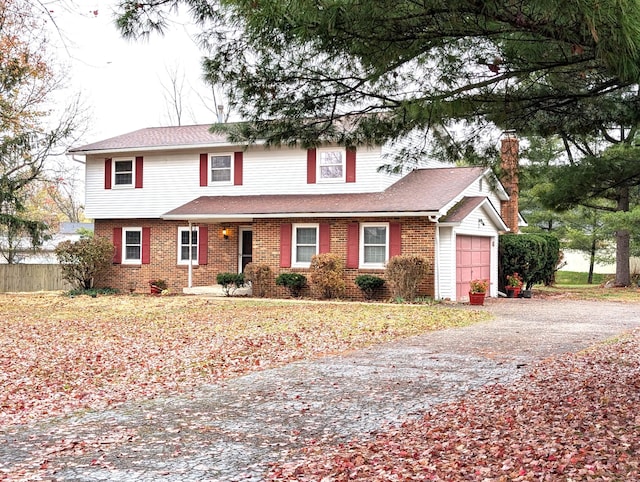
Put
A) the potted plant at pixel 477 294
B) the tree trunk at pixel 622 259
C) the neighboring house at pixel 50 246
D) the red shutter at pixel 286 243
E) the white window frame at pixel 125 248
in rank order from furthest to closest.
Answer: the neighboring house at pixel 50 246, the tree trunk at pixel 622 259, the white window frame at pixel 125 248, the red shutter at pixel 286 243, the potted plant at pixel 477 294

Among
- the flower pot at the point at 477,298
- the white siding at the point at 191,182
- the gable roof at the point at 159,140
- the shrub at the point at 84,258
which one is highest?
the gable roof at the point at 159,140

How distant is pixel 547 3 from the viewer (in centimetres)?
439

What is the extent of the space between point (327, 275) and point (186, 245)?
580 centimetres

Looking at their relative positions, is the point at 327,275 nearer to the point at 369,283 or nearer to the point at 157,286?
the point at 369,283

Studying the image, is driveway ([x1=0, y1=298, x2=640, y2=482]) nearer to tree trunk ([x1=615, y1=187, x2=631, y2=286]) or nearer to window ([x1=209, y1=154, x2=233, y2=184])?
window ([x1=209, y1=154, x2=233, y2=184])

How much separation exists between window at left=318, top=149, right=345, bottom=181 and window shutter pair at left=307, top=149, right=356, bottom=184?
153mm

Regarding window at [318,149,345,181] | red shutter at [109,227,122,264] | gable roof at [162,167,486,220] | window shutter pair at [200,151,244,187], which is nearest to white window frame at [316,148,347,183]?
window at [318,149,345,181]

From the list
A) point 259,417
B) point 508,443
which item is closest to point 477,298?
point 259,417

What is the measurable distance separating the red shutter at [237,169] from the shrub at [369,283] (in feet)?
18.1

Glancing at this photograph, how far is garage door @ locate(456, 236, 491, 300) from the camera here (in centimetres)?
2112

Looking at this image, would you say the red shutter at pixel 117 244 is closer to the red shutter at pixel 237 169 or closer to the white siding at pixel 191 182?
the white siding at pixel 191 182

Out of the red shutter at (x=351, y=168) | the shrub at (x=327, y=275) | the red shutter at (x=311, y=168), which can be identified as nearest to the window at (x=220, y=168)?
the red shutter at (x=311, y=168)

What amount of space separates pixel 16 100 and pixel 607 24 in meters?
25.3

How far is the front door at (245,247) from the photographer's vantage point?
77.3 feet
